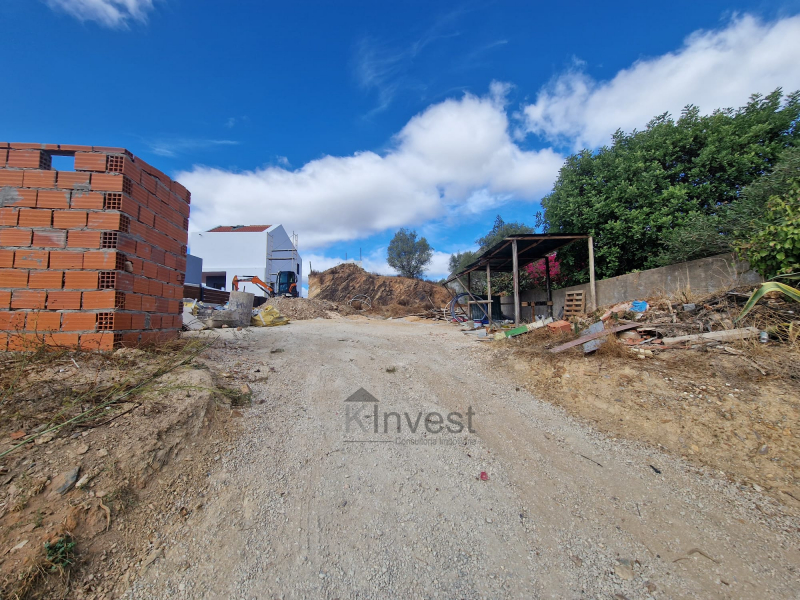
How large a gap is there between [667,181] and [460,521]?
1029 cm

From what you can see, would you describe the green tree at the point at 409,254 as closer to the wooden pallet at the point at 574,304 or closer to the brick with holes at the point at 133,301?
the wooden pallet at the point at 574,304

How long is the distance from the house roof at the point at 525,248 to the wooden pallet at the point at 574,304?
5.56ft

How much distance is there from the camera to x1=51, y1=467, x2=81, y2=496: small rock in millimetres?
1931

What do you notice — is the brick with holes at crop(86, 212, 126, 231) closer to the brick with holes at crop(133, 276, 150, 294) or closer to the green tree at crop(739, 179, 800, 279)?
the brick with holes at crop(133, 276, 150, 294)

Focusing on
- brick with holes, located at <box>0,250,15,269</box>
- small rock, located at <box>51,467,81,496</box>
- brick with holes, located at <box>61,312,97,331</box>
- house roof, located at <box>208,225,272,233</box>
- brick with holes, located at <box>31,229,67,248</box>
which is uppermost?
house roof, located at <box>208,225,272,233</box>

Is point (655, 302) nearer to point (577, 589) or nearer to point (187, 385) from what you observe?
point (577, 589)

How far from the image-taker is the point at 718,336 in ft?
14.2

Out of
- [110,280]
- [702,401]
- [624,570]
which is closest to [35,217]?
[110,280]

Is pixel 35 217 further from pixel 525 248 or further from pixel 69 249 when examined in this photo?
pixel 525 248

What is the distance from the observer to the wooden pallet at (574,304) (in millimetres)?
9469

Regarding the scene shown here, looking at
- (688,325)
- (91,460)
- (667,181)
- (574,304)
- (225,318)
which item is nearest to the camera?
(91,460)

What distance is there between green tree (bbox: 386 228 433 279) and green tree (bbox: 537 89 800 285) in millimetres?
23884

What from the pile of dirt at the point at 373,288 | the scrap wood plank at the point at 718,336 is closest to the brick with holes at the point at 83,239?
the scrap wood plank at the point at 718,336

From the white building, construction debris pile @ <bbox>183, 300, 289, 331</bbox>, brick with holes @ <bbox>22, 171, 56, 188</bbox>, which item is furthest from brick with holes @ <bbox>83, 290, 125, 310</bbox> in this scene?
the white building
